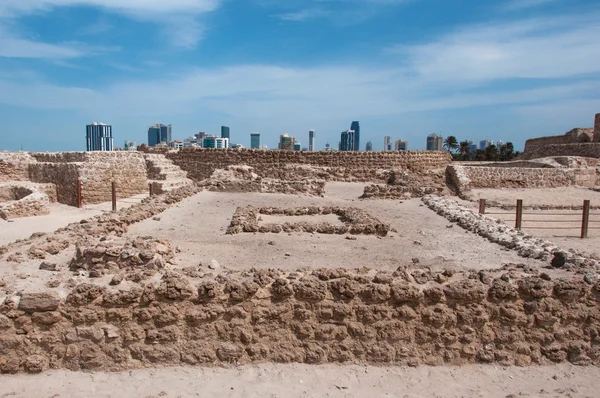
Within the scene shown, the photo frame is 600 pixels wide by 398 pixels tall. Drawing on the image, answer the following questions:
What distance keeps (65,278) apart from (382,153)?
815 inches

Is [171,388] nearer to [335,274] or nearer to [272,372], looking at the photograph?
[272,372]

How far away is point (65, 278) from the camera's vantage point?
474 centimetres

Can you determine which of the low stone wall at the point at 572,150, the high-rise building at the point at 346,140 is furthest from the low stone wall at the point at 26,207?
the high-rise building at the point at 346,140

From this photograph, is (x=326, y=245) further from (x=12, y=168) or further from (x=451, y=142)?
(x=451, y=142)

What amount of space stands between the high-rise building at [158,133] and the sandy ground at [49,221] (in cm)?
5671

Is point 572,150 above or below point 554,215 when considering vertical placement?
above

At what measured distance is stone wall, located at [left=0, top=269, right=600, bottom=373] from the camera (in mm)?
4207

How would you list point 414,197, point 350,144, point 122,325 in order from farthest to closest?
1. point 350,144
2. point 414,197
3. point 122,325

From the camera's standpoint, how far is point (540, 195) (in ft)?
61.6

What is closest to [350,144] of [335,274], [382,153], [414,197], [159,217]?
[382,153]

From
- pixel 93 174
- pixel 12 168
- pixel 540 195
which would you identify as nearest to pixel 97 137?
pixel 12 168

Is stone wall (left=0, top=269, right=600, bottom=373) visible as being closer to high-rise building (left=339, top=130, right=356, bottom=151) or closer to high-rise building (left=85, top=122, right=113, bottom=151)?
high-rise building (left=339, top=130, right=356, bottom=151)

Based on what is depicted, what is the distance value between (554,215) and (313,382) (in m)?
12.8

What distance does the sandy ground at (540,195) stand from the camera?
17.0 metres
